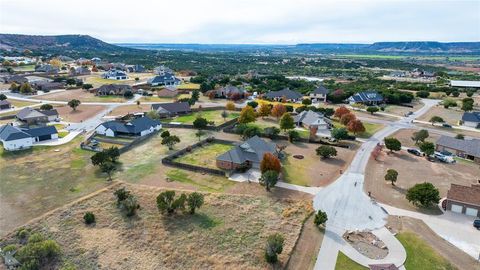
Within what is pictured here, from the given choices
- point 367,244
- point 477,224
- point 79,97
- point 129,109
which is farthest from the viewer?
point 79,97

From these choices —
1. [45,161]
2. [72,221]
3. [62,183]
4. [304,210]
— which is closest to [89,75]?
[45,161]

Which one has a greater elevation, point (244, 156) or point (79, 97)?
point (79, 97)

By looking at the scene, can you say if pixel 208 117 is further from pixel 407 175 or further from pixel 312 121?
pixel 407 175

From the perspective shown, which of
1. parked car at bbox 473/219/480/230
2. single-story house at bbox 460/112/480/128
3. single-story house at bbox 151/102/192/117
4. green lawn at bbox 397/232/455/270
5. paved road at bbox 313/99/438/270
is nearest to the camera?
green lawn at bbox 397/232/455/270

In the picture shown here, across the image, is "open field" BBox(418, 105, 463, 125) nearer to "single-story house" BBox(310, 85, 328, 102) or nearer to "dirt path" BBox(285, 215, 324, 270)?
"single-story house" BBox(310, 85, 328, 102)

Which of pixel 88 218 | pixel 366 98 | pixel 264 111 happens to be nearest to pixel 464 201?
pixel 88 218

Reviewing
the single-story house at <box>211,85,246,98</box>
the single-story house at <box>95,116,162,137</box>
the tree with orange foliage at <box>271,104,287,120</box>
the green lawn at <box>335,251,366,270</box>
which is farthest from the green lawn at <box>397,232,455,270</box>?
the single-story house at <box>211,85,246,98</box>

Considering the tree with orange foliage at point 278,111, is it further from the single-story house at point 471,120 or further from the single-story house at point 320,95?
the single-story house at point 471,120
